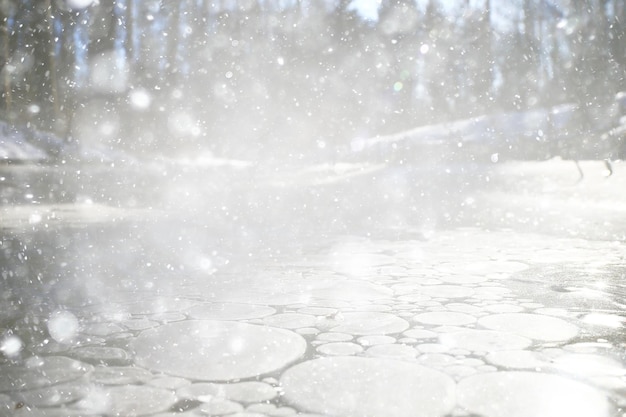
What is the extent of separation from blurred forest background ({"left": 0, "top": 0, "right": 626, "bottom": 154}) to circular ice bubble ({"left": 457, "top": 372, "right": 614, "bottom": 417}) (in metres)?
11.2

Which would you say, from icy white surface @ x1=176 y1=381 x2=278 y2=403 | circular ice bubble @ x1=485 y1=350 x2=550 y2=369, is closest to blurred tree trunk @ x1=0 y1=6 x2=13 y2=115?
icy white surface @ x1=176 y1=381 x2=278 y2=403

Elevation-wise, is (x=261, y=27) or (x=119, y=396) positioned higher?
(x=261, y=27)

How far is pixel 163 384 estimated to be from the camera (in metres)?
1.66

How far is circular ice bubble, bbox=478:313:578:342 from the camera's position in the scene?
2.13 meters

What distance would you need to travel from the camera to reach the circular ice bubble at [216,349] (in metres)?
1.79

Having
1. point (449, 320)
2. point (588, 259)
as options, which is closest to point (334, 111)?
point (588, 259)

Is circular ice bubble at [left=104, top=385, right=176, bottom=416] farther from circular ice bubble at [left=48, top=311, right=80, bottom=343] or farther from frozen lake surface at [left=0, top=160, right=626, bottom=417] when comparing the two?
circular ice bubble at [left=48, top=311, right=80, bottom=343]

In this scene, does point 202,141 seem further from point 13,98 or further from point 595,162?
point 595,162

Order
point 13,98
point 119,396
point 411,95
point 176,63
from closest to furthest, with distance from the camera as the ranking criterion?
point 119,396 < point 13,98 < point 176,63 < point 411,95

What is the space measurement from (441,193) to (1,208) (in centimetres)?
717

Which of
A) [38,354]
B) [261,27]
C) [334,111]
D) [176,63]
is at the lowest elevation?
[38,354]

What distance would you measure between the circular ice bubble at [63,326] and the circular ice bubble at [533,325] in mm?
1836

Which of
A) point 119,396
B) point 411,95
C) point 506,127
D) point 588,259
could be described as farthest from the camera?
point 411,95

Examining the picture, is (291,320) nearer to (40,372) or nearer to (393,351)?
(393,351)
